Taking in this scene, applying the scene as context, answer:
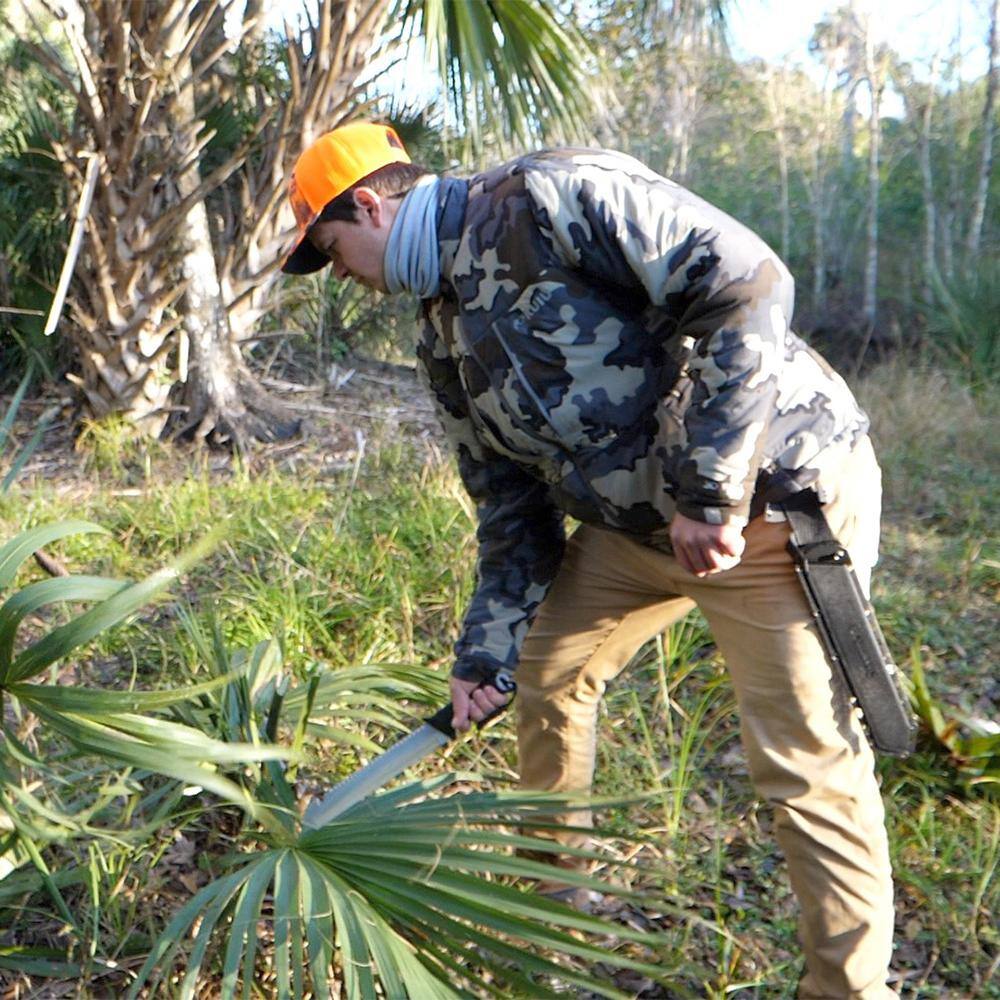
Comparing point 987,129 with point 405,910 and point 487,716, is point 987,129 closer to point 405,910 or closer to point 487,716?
point 487,716

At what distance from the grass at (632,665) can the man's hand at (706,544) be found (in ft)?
1.59

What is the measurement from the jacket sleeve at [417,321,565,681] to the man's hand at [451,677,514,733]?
0.03 m

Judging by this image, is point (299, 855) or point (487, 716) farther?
point (487, 716)

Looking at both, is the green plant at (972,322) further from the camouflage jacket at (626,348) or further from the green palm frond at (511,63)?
the camouflage jacket at (626,348)

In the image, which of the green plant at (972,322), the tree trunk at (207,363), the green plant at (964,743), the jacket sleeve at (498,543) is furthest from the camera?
the green plant at (972,322)

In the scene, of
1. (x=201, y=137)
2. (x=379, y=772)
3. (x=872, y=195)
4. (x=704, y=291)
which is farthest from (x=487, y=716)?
(x=872, y=195)

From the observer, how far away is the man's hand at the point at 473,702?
2.49 meters

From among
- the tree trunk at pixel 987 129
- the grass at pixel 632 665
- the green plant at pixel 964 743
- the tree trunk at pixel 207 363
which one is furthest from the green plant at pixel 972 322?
Result: the green plant at pixel 964 743

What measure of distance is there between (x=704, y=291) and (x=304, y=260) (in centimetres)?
95

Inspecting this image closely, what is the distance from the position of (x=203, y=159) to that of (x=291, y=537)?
375cm

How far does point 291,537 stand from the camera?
15.0 ft

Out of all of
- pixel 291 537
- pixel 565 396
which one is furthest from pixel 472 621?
pixel 291 537

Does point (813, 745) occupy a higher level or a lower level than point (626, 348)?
lower

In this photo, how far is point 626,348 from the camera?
2219mm
